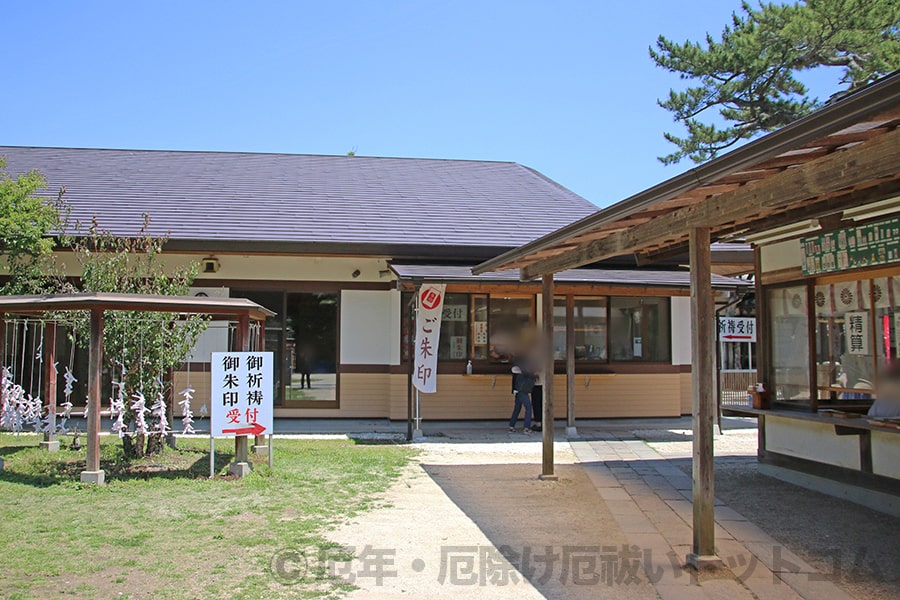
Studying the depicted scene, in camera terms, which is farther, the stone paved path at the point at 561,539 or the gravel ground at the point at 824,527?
the gravel ground at the point at 824,527

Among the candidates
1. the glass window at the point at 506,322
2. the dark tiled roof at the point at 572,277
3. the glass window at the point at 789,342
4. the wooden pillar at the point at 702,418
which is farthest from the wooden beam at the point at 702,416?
the glass window at the point at 506,322

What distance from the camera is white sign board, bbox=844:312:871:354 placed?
25.8 ft

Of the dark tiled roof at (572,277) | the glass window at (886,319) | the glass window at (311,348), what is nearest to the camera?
the glass window at (886,319)

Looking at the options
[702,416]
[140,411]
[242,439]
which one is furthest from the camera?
[140,411]

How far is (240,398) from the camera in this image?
8.73 metres

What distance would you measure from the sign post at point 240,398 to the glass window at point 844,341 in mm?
6287

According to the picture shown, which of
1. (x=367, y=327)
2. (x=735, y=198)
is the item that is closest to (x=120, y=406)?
(x=367, y=327)

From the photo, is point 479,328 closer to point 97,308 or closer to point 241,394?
point 241,394

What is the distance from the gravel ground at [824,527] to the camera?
17.5 ft

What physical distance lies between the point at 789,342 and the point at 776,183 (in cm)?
470

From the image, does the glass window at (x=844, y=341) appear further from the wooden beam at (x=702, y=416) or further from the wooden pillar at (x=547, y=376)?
the wooden beam at (x=702, y=416)

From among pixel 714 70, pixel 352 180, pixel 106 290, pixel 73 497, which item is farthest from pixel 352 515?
pixel 714 70

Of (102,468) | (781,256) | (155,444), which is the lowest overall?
(102,468)

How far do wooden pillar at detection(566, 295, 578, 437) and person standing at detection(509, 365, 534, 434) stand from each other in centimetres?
64
